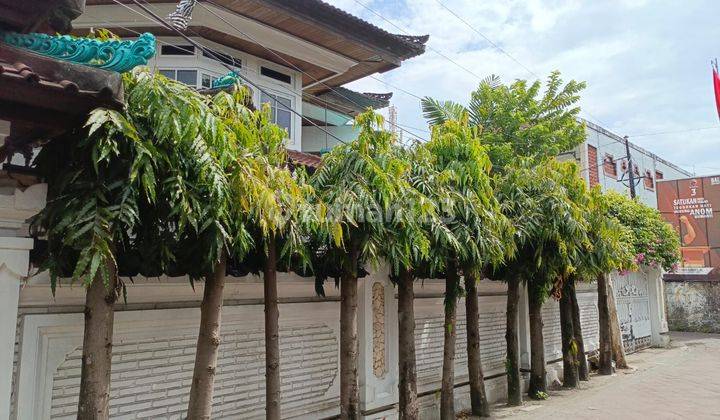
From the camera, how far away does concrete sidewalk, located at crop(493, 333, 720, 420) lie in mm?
9328

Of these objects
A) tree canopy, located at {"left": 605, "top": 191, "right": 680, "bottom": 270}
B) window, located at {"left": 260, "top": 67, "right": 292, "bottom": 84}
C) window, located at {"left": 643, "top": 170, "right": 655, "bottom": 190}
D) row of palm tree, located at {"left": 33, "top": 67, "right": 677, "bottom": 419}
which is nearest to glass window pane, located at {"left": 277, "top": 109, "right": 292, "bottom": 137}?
window, located at {"left": 260, "top": 67, "right": 292, "bottom": 84}

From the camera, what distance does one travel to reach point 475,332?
8984mm

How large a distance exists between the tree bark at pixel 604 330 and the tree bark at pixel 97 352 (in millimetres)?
11954

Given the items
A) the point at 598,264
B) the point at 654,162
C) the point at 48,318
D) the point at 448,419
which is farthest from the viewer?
the point at 654,162

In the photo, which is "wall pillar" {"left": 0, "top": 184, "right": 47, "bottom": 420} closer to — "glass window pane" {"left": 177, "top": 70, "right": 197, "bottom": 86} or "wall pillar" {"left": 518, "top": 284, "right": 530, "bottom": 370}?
"glass window pane" {"left": 177, "top": 70, "right": 197, "bottom": 86}

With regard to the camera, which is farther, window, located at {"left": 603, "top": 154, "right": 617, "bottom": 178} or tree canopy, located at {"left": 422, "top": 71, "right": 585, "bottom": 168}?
window, located at {"left": 603, "top": 154, "right": 617, "bottom": 178}

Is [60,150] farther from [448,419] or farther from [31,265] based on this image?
[448,419]

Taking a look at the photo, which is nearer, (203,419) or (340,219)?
(203,419)

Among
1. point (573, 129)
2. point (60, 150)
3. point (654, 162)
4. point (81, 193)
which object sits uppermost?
point (654, 162)

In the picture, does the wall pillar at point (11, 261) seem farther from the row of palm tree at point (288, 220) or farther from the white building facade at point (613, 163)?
the white building facade at point (613, 163)

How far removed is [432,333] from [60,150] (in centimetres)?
700

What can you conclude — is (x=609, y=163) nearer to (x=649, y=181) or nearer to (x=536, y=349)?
(x=649, y=181)

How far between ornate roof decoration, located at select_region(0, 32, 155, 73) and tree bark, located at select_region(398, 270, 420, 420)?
4676 mm

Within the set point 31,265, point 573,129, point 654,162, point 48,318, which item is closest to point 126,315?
point 48,318
